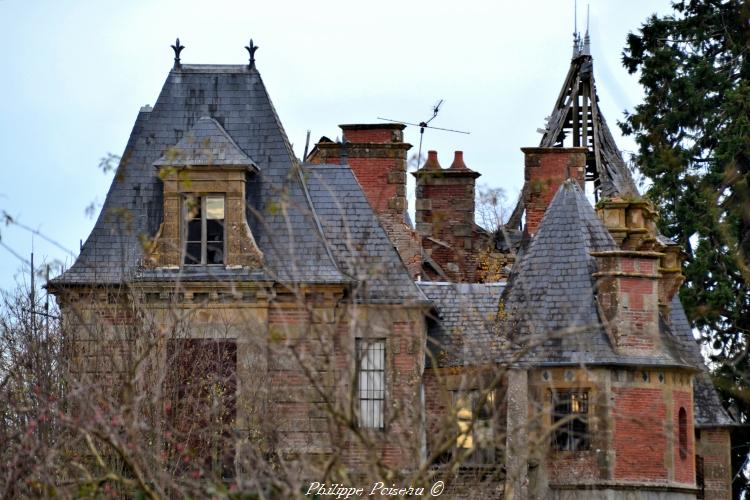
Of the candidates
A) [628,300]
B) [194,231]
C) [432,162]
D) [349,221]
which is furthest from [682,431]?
[432,162]

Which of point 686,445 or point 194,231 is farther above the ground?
point 194,231

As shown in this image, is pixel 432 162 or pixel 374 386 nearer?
pixel 374 386

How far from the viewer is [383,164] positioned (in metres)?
37.5

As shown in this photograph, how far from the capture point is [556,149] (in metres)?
40.9

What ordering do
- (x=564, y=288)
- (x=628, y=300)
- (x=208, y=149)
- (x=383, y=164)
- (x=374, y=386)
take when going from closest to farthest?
1. (x=208, y=149)
2. (x=374, y=386)
3. (x=628, y=300)
4. (x=564, y=288)
5. (x=383, y=164)

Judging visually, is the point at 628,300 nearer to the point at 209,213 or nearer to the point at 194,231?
the point at 209,213

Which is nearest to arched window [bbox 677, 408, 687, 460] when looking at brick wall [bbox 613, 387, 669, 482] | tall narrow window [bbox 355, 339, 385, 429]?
brick wall [bbox 613, 387, 669, 482]

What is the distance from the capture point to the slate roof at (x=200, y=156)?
109 ft

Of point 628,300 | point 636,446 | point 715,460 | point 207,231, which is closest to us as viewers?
point 207,231

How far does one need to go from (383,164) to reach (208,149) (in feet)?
17.5

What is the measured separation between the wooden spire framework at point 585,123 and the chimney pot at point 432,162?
29.0 feet

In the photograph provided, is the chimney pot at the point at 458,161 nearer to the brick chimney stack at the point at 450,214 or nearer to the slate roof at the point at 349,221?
the brick chimney stack at the point at 450,214

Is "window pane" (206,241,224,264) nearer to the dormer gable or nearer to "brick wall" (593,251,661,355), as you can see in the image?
the dormer gable

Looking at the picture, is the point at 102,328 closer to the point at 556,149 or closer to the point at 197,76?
the point at 197,76
